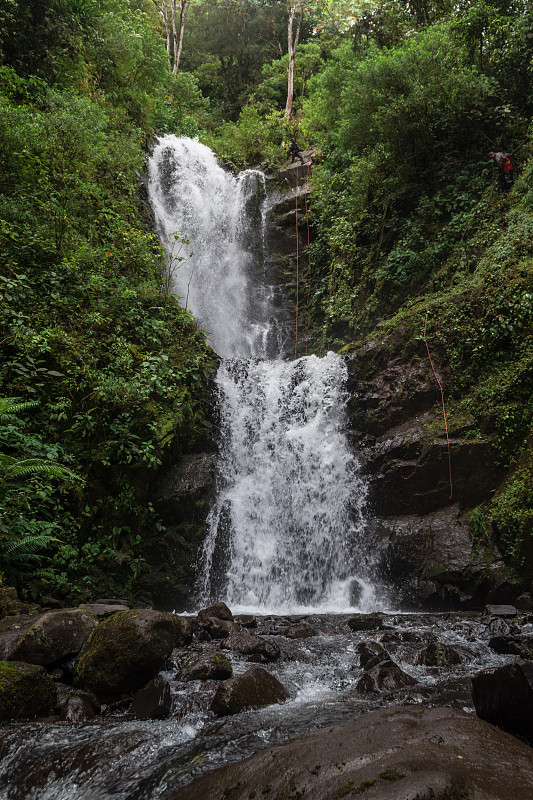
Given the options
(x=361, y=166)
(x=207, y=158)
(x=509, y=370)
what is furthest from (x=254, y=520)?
(x=207, y=158)

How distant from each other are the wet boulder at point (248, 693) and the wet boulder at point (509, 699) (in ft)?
5.78

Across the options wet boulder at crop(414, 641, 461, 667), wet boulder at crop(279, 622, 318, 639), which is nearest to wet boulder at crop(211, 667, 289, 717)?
wet boulder at crop(414, 641, 461, 667)

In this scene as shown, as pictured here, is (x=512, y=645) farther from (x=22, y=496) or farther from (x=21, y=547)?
(x=22, y=496)

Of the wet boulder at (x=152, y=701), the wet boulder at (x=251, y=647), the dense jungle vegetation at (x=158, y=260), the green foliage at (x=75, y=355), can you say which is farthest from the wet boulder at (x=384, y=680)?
the green foliage at (x=75, y=355)

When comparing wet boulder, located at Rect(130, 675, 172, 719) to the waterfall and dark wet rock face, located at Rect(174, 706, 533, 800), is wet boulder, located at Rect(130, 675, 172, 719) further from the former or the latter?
the waterfall

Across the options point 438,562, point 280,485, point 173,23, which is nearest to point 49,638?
point 438,562

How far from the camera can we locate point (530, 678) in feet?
7.58

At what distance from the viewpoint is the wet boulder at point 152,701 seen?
343 centimetres

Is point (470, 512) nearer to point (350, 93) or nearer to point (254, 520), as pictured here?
point (254, 520)

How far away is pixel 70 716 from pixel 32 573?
305cm

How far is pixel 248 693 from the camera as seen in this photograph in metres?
3.59

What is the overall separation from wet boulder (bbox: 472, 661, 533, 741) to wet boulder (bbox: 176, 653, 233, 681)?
2.39 m

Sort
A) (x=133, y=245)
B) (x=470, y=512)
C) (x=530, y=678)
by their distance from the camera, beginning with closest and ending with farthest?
(x=530, y=678), (x=470, y=512), (x=133, y=245)

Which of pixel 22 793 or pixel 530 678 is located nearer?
pixel 530 678
